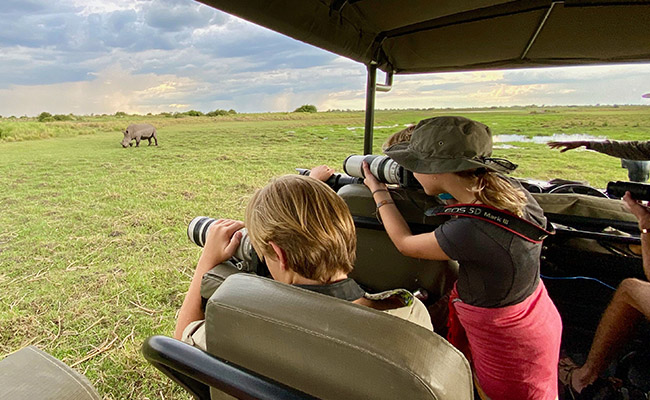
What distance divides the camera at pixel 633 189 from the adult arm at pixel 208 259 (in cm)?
143

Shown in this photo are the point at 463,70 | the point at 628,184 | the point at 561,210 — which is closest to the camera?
the point at 628,184

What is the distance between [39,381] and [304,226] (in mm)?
539

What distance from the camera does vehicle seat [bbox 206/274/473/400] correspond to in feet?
1.58

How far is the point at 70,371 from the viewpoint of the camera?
0.69 meters

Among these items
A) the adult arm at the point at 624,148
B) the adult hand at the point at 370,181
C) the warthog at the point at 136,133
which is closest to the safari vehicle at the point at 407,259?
the adult hand at the point at 370,181

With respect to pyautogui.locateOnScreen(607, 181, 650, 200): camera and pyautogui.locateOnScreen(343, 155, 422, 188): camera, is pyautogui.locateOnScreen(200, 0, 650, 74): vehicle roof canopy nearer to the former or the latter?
pyautogui.locateOnScreen(343, 155, 422, 188): camera

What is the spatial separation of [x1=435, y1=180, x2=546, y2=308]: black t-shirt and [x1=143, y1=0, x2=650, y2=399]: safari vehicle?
373 millimetres

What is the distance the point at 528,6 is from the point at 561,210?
38.3 inches

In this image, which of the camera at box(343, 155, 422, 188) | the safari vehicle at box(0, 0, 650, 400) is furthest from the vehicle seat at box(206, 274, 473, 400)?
the camera at box(343, 155, 422, 188)

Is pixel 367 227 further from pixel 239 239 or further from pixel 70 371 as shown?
pixel 70 371

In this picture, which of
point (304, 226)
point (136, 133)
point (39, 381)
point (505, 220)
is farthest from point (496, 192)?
point (136, 133)

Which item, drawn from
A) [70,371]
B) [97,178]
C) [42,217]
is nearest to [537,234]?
[70,371]

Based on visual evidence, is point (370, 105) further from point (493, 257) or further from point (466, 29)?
point (493, 257)

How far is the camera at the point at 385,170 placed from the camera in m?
1.33
